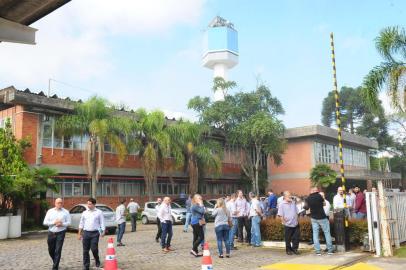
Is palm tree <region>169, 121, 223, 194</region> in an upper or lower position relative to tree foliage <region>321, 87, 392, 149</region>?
lower

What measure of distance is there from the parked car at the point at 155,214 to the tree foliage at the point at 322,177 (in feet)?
49.9

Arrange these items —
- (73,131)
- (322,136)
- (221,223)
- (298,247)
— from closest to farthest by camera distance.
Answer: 1. (221,223)
2. (298,247)
3. (73,131)
4. (322,136)

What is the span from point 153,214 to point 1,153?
942cm

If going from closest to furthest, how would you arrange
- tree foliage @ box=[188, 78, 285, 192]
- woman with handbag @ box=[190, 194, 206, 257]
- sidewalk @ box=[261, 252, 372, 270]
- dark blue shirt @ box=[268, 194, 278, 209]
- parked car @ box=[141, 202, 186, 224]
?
sidewalk @ box=[261, 252, 372, 270], woman with handbag @ box=[190, 194, 206, 257], dark blue shirt @ box=[268, 194, 278, 209], parked car @ box=[141, 202, 186, 224], tree foliage @ box=[188, 78, 285, 192]

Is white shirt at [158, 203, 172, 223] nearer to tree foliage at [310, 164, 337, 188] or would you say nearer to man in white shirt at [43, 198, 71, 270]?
man in white shirt at [43, 198, 71, 270]

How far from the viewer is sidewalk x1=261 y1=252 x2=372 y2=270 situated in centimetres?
1058

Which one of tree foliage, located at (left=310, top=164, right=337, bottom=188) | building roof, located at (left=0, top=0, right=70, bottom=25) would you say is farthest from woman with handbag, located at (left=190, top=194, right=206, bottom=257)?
tree foliage, located at (left=310, top=164, right=337, bottom=188)

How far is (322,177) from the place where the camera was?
38094 millimetres

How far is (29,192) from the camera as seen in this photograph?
67.3 ft

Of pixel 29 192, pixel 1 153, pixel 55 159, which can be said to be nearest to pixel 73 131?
pixel 55 159

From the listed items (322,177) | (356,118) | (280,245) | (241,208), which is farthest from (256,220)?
(356,118)

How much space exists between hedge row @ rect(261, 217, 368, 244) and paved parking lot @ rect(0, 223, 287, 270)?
0.89 m

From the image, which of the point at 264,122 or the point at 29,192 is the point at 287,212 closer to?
the point at 29,192

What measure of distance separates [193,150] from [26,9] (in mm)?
26093
